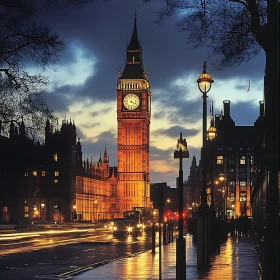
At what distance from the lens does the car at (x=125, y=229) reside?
7408 cm

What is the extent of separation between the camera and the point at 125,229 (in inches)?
2977

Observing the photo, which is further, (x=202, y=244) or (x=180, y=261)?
(x=202, y=244)

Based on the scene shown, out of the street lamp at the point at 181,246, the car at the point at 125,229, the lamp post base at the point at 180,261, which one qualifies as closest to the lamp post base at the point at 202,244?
the street lamp at the point at 181,246

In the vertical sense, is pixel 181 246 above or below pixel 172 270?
above

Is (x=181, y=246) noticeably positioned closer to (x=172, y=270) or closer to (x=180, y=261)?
(x=180, y=261)

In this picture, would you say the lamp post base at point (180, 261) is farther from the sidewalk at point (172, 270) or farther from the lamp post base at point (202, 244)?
the lamp post base at point (202, 244)

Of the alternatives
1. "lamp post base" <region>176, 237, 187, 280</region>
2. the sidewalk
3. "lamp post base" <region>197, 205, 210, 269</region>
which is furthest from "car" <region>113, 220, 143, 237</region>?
"lamp post base" <region>176, 237, 187, 280</region>

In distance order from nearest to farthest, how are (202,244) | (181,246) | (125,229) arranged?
(181,246) → (202,244) → (125,229)

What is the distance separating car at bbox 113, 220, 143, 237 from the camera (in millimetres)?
74081

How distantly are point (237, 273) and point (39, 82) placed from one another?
9702 mm

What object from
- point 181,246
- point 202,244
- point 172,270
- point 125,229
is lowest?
point 172,270

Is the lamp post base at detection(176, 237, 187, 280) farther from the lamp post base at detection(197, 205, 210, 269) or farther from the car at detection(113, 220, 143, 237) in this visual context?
the car at detection(113, 220, 143, 237)

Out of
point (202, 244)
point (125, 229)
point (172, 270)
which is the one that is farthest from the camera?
point (125, 229)

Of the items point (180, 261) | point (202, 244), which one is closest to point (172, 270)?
point (202, 244)
